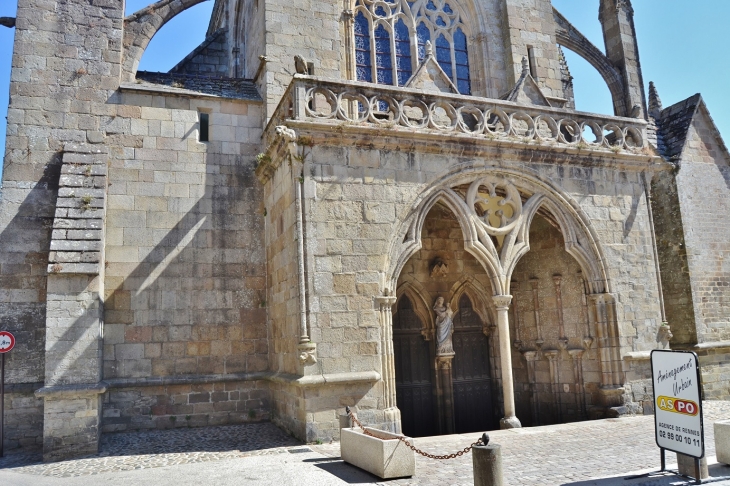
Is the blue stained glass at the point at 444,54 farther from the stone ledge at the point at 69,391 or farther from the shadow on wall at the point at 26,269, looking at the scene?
the stone ledge at the point at 69,391

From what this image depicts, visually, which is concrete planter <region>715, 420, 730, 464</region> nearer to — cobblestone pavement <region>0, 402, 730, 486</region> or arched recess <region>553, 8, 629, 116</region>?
cobblestone pavement <region>0, 402, 730, 486</region>

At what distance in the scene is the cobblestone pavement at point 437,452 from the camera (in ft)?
23.1

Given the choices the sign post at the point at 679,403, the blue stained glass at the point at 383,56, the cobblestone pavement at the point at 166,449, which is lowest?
the cobblestone pavement at the point at 166,449

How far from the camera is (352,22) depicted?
537 inches

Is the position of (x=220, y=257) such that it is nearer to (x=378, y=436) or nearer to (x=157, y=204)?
(x=157, y=204)

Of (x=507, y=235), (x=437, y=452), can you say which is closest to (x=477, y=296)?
A: (x=507, y=235)

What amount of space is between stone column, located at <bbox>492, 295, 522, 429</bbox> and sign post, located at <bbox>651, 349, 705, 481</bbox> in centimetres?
389

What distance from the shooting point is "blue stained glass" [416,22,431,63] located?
47.2 feet

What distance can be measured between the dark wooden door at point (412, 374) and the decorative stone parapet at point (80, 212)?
592 centimetres

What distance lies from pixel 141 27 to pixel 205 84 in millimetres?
1699

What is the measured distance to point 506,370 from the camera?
34.8 feet

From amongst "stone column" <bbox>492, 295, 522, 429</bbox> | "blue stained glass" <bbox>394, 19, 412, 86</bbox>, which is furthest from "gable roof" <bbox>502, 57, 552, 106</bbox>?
"stone column" <bbox>492, 295, 522, 429</bbox>

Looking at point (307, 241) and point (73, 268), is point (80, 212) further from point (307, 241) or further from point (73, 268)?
point (307, 241)

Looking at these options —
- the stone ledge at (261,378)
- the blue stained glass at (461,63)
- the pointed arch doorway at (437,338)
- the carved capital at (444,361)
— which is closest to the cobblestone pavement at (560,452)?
the stone ledge at (261,378)
